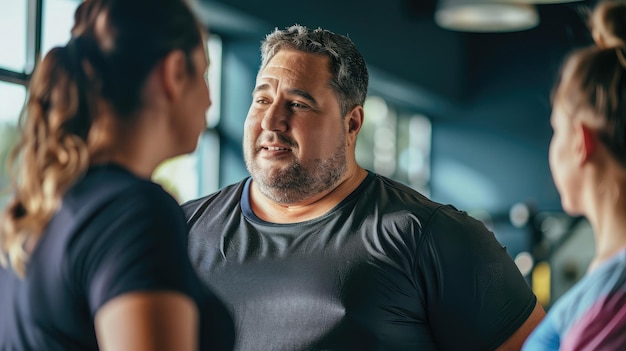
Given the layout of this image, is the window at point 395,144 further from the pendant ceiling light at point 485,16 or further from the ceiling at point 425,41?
the pendant ceiling light at point 485,16

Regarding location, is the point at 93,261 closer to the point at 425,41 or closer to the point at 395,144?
the point at 395,144

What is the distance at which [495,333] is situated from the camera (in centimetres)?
187

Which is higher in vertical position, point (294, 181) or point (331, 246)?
point (294, 181)

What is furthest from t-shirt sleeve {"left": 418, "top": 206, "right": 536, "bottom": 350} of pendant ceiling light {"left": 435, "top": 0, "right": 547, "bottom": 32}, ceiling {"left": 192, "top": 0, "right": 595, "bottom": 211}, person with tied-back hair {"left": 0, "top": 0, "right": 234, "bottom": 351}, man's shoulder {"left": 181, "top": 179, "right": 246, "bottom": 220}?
ceiling {"left": 192, "top": 0, "right": 595, "bottom": 211}

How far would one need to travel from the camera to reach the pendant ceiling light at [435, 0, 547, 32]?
18.1ft

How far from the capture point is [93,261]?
89 cm

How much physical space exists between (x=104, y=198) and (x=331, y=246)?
108cm

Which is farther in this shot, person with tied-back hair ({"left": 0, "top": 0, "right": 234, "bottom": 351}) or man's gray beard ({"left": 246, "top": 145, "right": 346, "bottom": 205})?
man's gray beard ({"left": 246, "top": 145, "right": 346, "bottom": 205})

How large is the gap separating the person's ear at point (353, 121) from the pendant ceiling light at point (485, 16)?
3.26 metres

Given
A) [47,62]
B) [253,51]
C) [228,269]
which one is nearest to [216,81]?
[253,51]

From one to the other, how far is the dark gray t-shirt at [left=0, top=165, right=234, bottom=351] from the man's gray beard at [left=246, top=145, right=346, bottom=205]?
111 cm

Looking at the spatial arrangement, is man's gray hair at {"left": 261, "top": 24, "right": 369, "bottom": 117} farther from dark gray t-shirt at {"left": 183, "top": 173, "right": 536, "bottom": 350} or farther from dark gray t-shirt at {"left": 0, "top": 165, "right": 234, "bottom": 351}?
dark gray t-shirt at {"left": 0, "top": 165, "right": 234, "bottom": 351}

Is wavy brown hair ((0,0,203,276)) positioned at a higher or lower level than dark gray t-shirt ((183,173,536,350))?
higher

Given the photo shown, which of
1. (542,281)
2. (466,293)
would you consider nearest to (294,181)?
(466,293)
